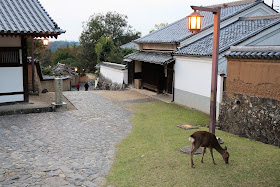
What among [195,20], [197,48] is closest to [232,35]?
[197,48]

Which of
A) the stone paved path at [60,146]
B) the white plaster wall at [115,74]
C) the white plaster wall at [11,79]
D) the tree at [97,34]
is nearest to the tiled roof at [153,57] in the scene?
the white plaster wall at [115,74]

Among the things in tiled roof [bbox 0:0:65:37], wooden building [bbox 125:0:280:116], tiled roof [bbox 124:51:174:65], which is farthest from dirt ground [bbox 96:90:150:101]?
tiled roof [bbox 0:0:65:37]

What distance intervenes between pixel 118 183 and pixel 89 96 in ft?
48.5

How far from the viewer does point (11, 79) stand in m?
15.1

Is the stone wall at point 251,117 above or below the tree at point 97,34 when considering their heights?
below

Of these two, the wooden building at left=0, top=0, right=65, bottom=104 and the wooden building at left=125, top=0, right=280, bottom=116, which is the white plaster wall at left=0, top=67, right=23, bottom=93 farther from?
the wooden building at left=125, top=0, right=280, bottom=116

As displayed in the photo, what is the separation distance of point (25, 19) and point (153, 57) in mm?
9713

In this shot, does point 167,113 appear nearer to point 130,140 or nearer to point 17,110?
point 130,140

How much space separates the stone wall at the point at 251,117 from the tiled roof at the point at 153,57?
7360 mm

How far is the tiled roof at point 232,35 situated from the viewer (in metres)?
15.3

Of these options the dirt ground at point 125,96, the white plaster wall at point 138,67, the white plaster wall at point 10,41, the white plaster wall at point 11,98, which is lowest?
the dirt ground at point 125,96

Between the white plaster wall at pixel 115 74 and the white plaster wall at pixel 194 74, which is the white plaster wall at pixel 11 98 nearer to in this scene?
the white plaster wall at pixel 194 74

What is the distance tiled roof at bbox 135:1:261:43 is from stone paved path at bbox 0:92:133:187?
A: 7439 millimetres

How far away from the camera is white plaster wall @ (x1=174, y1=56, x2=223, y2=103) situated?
15.8 meters
